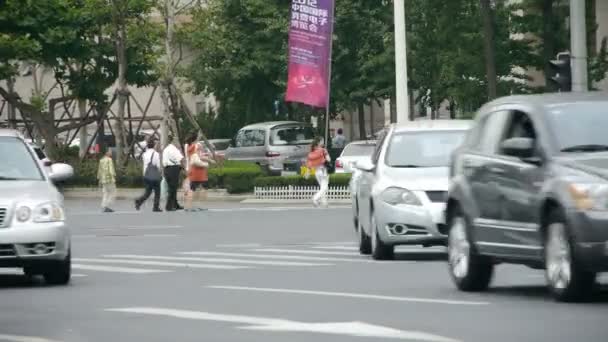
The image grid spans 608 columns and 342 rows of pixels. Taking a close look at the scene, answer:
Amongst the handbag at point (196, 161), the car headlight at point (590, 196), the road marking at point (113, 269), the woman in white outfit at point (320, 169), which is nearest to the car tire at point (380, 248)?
the road marking at point (113, 269)

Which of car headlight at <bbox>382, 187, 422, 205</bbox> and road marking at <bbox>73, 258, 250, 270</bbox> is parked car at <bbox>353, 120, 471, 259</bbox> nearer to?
car headlight at <bbox>382, 187, 422, 205</bbox>

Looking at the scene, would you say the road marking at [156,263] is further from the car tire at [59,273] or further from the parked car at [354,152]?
the parked car at [354,152]

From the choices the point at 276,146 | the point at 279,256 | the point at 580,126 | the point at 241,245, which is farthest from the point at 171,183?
the point at 580,126

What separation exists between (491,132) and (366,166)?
7.42 metres

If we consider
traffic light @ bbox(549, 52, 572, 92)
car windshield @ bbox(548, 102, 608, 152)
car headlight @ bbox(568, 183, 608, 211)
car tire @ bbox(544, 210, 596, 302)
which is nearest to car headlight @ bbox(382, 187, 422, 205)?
traffic light @ bbox(549, 52, 572, 92)

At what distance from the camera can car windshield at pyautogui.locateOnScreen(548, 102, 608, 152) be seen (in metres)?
15.0

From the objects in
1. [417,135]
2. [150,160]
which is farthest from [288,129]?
[417,135]

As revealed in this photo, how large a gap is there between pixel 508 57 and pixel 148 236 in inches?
679

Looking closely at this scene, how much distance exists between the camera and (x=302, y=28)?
48.9 meters

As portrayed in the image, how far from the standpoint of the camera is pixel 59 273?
19.0m

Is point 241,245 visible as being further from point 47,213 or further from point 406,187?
point 47,213

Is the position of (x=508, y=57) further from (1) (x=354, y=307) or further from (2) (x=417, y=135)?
(1) (x=354, y=307)

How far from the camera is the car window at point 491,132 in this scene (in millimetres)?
16172

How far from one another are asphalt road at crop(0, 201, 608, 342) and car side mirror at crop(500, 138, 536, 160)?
1.10 meters
